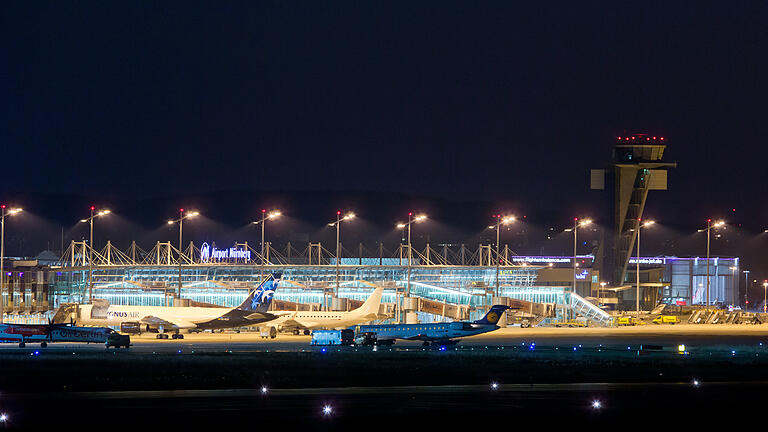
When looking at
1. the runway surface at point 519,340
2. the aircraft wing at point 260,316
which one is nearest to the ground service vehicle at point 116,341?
the runway surface at point 519,340

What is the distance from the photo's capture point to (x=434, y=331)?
81375 millimetres

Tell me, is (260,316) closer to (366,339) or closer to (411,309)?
(366,339)

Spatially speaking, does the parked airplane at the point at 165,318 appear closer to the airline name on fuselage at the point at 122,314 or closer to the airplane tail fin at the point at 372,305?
the airline name on fuselage at the point at 122,314

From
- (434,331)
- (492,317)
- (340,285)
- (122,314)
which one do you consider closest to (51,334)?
(122,314)

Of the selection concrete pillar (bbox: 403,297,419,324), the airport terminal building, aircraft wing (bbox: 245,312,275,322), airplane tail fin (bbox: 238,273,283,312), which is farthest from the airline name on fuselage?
concrete pillar (bbox: 403,297,419,324)

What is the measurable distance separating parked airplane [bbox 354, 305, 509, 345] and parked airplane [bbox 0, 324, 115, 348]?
21264 mm

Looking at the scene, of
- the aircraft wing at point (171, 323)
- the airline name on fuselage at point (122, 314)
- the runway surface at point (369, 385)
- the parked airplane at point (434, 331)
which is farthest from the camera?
the airline name on fuselage at point (122, 314)

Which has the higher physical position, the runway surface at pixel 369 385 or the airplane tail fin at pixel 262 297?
the airplane tail fin at pixel 262 297

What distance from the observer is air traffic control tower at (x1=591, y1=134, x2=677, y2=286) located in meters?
153

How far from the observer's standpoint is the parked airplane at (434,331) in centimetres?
8094

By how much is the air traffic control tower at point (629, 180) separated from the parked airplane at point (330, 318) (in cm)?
6830

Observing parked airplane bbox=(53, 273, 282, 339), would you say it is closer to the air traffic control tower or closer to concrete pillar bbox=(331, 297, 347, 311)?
concrete pillar bbox=(331, 297, 347, 311)

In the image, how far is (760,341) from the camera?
90.6 m

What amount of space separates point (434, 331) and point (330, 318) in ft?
59.4
